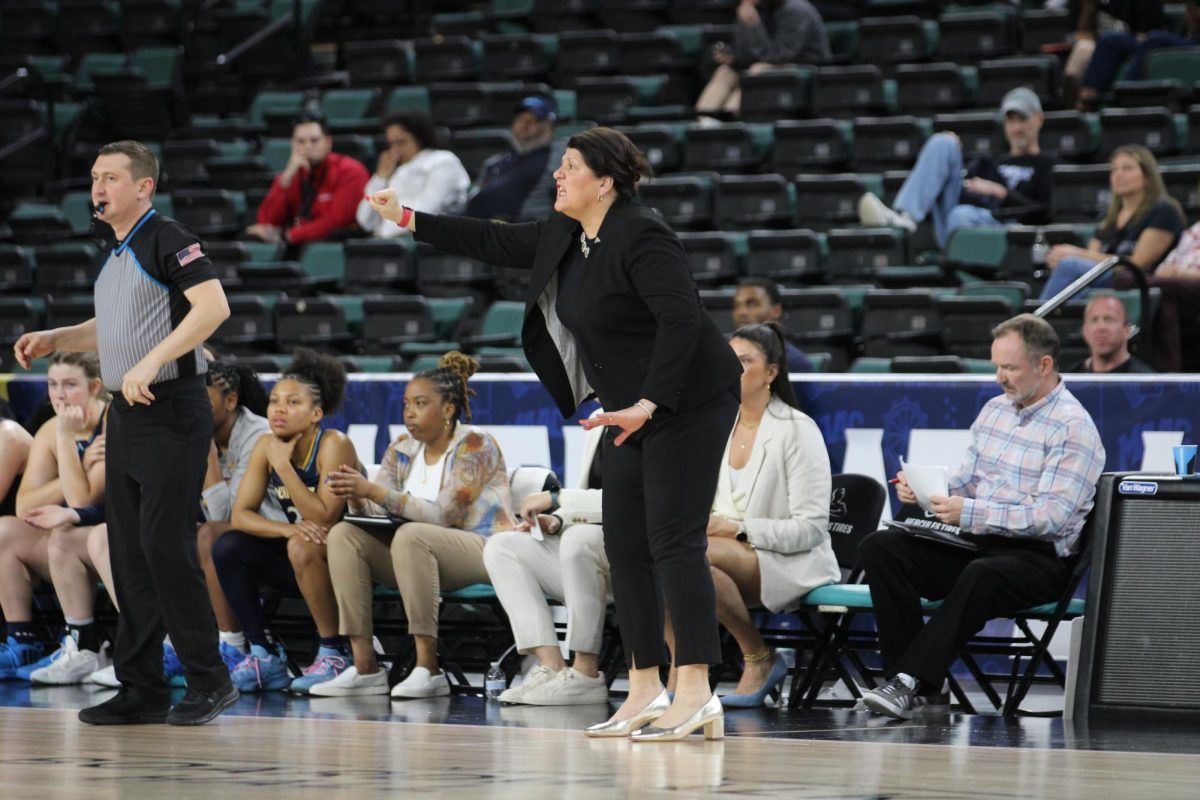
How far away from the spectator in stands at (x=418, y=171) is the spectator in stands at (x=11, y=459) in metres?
3.34

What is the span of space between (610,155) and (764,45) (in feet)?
24.1

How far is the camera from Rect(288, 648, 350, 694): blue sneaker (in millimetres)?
6215

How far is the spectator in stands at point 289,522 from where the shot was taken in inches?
248

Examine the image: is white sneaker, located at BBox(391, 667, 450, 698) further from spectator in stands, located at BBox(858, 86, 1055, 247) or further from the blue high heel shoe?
spectator in stands, located at BBox(858, 86, 1055, 247)

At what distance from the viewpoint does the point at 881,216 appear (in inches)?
375

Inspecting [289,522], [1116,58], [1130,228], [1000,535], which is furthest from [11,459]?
[1116,58]

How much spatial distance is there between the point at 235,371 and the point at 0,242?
6.42 metres

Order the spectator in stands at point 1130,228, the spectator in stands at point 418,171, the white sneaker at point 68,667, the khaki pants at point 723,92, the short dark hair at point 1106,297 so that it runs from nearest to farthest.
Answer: the white sneaker at point 68,667
the short dark hair at point 1106,297
the spectator in stands at point 1130,228
the spectator in stands at point 418,171
the khaki pants at point 723,92

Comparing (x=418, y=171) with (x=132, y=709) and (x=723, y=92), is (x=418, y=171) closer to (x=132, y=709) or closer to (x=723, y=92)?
(x=723, y=92)

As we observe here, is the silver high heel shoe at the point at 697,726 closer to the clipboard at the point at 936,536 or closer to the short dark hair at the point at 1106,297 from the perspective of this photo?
the clipboard at the point at 936,536

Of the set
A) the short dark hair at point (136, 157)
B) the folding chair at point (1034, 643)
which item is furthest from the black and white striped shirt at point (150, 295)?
the folding chair at point (1034, 643)

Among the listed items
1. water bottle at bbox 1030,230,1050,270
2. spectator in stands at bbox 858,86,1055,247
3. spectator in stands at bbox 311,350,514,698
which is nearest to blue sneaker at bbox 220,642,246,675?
spectator in stands at bbox 311,350,514,698

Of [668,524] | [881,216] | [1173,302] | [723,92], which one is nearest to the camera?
[668,524]

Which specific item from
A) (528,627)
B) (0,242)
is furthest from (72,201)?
(528,627)
